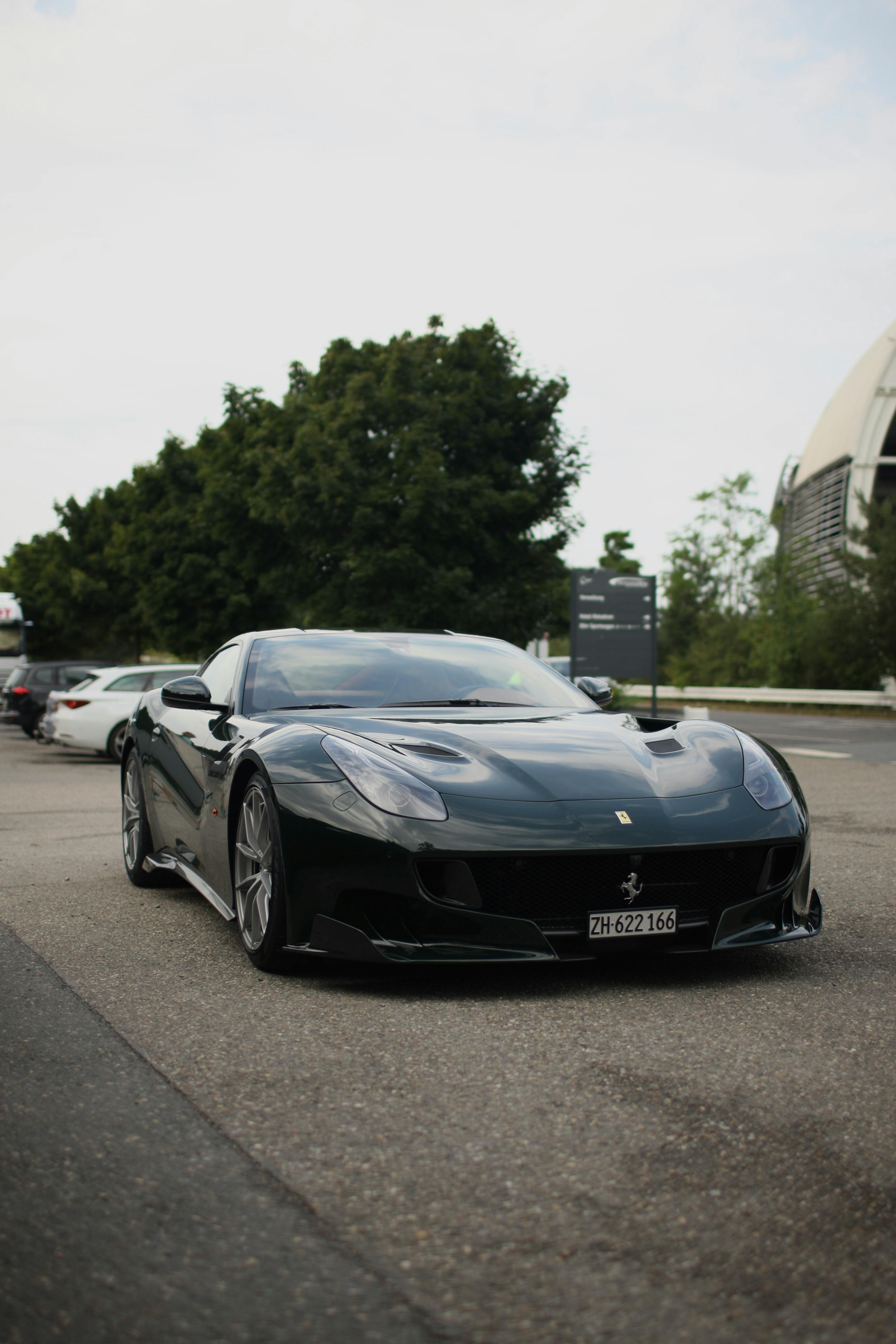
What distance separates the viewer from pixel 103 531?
1953 inches

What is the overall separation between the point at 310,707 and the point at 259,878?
38.4 inches

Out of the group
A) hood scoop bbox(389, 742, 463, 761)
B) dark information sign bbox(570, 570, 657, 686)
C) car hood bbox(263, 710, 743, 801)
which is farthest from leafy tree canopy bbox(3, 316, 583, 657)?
hood scoop bbox(389, 742, 463, 761)

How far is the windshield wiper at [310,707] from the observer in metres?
5.36

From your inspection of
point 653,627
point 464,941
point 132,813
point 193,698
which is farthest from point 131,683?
point 464,941

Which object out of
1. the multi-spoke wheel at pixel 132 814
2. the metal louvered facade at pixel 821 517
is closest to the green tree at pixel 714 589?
the metal louvered facade at pixel 821 517

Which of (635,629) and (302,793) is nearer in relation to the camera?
(302,793)

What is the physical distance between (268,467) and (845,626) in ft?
72.1

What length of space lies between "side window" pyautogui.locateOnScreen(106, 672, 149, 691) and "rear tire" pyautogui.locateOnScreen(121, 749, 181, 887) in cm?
1183

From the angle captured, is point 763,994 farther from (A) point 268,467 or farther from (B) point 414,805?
(A) point 268,467

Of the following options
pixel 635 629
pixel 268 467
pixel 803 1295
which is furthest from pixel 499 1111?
pixel 268 467

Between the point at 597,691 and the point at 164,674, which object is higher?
the point at 597,691

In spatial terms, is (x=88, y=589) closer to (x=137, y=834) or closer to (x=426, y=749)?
(x=137, y=834)

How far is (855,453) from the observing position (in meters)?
58.3

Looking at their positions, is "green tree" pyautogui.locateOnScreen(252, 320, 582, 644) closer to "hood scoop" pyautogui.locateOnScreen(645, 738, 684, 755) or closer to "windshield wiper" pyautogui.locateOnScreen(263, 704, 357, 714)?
"windshield wiper" pyautogui.locateOnScreen(263, 704, 357, 714)
